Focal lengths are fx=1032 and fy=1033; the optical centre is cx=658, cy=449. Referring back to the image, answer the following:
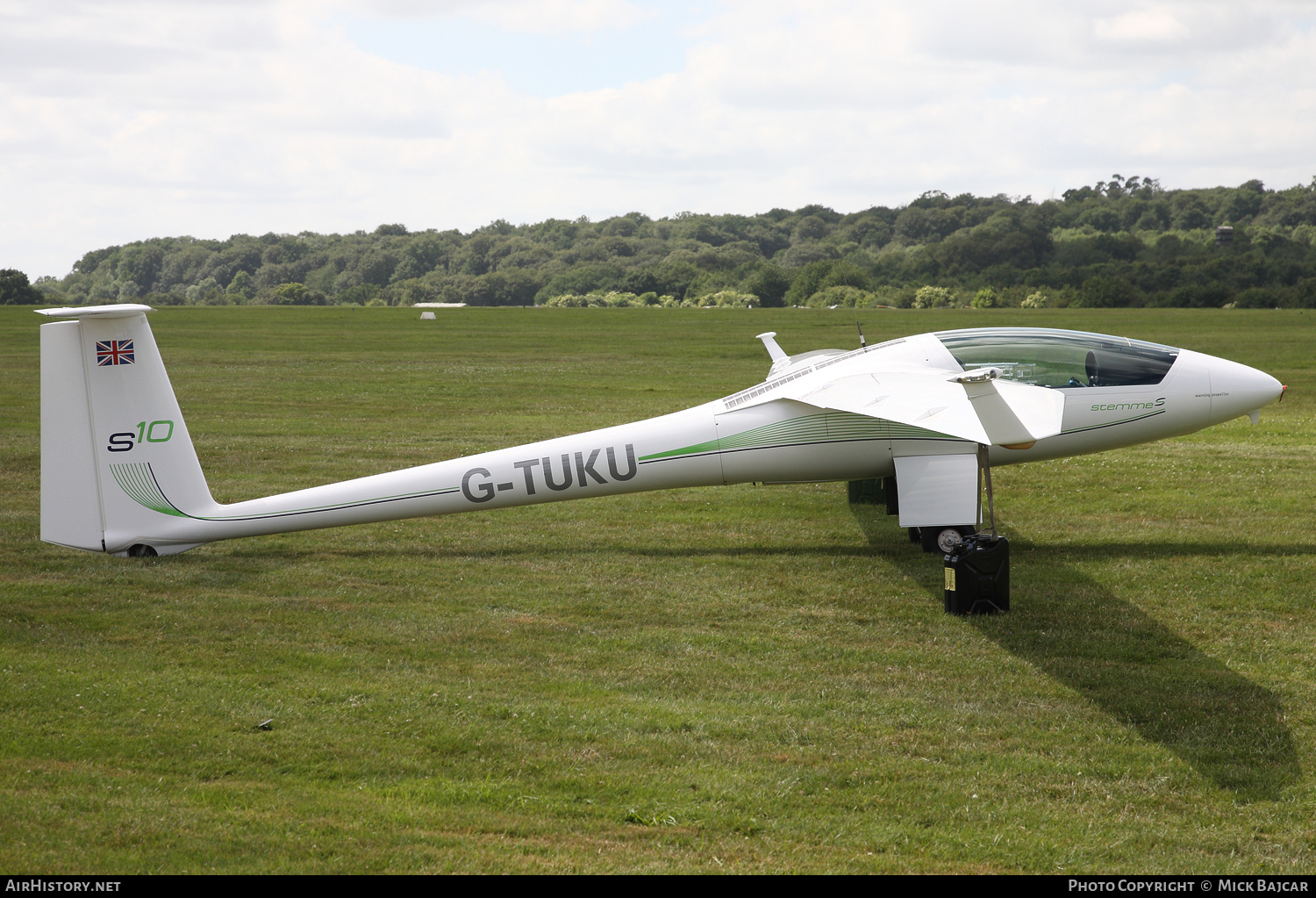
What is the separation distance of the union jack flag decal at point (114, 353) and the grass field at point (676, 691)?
2.19 metres

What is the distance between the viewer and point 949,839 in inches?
223

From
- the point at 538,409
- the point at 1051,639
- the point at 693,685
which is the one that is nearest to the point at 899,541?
the point at 1051,639

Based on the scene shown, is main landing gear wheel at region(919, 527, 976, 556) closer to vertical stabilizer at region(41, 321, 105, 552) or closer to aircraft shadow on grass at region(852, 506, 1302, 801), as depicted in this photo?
aircraft shadow on grass at region(852, 506, 1302, 801)

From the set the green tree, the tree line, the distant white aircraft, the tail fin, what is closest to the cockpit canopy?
the distant white aircraft

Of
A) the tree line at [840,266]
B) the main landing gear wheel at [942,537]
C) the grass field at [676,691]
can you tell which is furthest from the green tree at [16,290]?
the main landing gear wheel at [942,537]

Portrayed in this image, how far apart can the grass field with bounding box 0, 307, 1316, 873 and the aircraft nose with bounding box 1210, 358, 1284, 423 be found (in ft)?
5.12

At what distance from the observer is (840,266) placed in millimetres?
127625

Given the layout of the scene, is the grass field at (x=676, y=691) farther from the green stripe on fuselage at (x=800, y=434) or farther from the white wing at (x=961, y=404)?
the white wing at (x=961, y=404)

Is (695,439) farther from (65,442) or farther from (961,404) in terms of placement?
(65,442)

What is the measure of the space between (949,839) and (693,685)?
8.92 ft

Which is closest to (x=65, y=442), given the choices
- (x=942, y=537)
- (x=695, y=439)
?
(x=695, y=439)

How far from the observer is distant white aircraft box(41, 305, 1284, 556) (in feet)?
33.4

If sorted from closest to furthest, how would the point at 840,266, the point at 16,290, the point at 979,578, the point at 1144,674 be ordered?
1. the point at 1144,674
2. the point at 979,578
3. the point at 16,290
4. the point at 840,266

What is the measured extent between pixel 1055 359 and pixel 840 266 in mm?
119071
